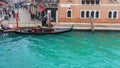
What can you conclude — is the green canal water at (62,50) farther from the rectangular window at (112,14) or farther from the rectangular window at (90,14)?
the rectangular window at (112,14)

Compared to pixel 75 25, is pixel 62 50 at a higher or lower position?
lower

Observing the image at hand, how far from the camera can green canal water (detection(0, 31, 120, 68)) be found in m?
25.0

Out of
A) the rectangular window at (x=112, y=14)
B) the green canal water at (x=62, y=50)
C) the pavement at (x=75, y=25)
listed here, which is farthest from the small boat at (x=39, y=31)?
the rectangular window at (x=112, y=14)

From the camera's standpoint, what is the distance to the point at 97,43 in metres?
31.1

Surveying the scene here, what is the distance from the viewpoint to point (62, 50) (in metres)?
28.8

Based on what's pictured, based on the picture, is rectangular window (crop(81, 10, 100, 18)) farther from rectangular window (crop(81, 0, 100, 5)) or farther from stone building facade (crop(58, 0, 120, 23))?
rectangular window (crop(81, 0, 100, 5))

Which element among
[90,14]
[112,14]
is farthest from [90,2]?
[112,14]

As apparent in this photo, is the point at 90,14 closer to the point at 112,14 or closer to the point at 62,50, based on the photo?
the point at 112,14

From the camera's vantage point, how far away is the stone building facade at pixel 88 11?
124 feet

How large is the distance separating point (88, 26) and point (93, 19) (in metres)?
2.08

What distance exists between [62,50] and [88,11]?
1076 centimetres

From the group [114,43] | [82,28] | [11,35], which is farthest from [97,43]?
[11,35]

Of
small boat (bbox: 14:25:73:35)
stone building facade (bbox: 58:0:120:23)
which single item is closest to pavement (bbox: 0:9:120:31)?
stone building facade (bbox: 58:0:120:23)

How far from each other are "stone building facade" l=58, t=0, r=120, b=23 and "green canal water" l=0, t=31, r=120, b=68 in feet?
12.5
